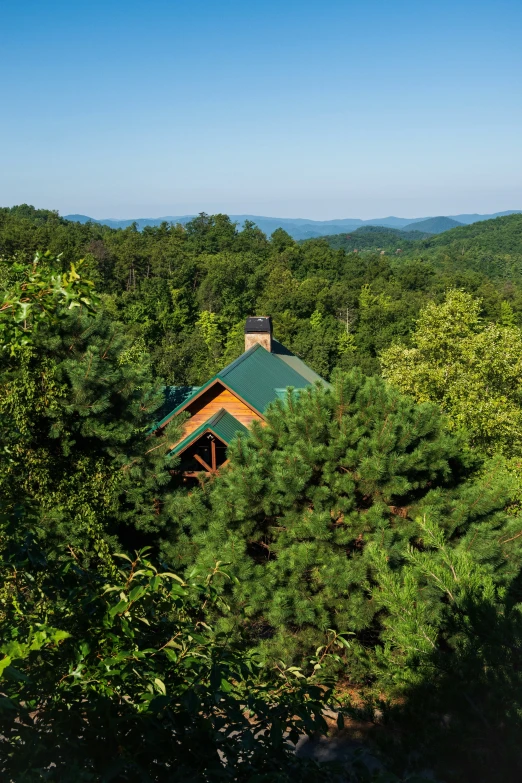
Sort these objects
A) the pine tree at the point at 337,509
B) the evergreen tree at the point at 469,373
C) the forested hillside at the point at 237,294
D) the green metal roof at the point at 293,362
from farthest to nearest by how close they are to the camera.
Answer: the forested hillside at the point at 237,294 < the green metal roof at the point at 293,362 < the evergreen tree at the point at 469,373 < the pine tree at the point at 337,509

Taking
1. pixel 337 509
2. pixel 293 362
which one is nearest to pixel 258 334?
pixel 293 362

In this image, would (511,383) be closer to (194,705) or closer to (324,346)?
(194,705)

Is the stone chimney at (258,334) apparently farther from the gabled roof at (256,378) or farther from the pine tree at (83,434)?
the pine tree at (83,434)

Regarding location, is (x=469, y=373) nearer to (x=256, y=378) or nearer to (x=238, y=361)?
(x=256, y=378)

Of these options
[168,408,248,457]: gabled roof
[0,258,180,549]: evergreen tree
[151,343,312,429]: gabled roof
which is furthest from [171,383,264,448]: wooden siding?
[0,258,180,549]: evergreen tree

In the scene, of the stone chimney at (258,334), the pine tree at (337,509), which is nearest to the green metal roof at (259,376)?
the stone chimney at (258,334)

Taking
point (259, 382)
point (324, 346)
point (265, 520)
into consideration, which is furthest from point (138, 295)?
point (265, 520)
